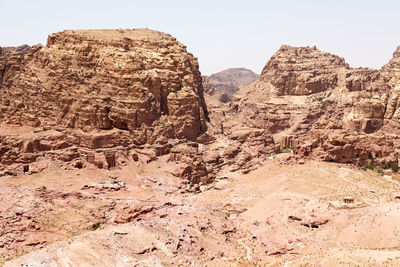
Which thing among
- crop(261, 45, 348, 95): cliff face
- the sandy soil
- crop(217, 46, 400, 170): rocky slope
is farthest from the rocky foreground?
crop(261, 45, 348, 95): cliff face

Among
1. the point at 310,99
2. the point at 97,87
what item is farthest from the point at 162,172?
the point at 310,99

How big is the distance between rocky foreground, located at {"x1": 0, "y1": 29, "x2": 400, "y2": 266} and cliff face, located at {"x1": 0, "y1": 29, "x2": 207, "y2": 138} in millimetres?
181

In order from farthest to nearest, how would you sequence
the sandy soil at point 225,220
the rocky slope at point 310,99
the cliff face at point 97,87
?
the rocky slope at point 310,99, the cliff face at point 97,87, the sandy soil at point 225,220

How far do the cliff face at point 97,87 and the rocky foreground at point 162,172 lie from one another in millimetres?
181

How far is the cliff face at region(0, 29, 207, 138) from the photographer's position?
64.4 meters

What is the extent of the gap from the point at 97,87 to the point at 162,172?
1645 cm

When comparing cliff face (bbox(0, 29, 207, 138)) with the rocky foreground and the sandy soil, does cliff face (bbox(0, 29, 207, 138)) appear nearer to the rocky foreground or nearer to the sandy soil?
the rocky foreground

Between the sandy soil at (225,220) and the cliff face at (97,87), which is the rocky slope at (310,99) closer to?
the cliff face at (97,87)

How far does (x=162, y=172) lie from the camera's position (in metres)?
61.3

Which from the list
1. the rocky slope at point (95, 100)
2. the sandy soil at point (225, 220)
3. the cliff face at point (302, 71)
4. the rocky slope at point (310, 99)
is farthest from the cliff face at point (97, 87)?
the cliff face at point (302, 71)

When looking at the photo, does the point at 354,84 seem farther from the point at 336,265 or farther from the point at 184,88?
the point at 336,265

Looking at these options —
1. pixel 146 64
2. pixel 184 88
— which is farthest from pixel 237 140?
pixel 146 64

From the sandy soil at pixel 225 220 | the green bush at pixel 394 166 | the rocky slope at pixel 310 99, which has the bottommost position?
the sandy soil at pixel 225 220

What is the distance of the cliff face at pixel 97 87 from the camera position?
6438cm
